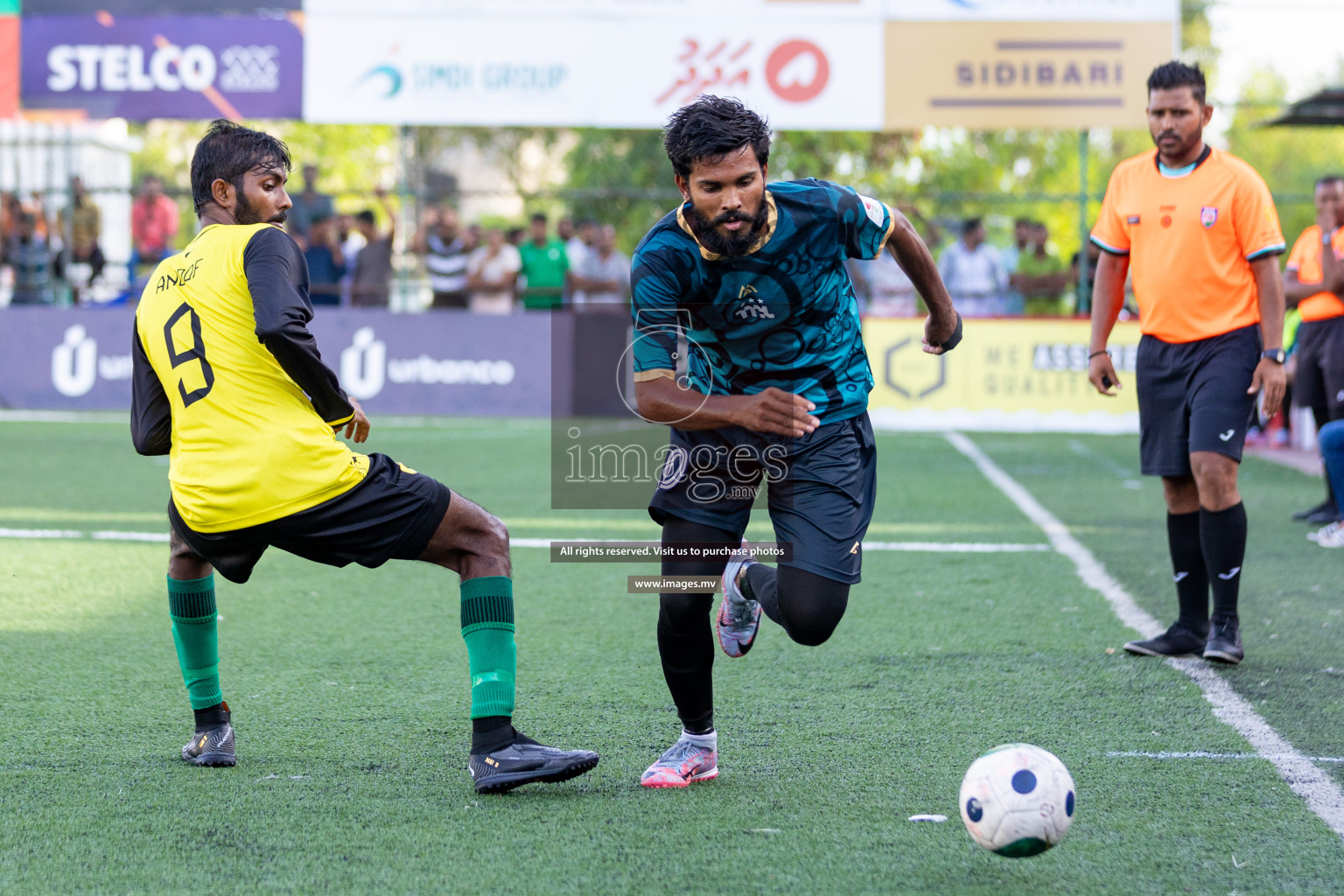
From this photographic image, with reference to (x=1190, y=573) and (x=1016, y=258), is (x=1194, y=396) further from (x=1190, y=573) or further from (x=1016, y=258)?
(x=1016, y=258)

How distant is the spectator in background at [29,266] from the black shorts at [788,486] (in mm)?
15606

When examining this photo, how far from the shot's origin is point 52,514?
31.0 feet

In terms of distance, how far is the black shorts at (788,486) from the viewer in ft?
13.1

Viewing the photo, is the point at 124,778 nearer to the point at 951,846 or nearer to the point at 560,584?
the point at 951,846

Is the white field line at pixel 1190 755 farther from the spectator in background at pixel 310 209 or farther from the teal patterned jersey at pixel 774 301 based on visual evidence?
the spectator in background at pixel 310 209

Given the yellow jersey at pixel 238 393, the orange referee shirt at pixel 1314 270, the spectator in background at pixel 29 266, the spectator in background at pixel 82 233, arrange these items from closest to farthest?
the yellow jersey at pixel 238 393 → the orange referee shirt at pixel 1314 270 → the spectator in background at pixel 29 266 → the spectator in background at pixel 82 233

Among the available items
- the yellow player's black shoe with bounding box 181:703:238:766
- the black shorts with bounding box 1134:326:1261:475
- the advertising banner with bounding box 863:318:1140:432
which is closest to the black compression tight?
the yellow player's black shoe with bounding box 181:703:238:766

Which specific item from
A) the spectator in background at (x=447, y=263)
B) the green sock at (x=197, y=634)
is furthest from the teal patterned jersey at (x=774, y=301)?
the spectator in background at (x=447, y=263)

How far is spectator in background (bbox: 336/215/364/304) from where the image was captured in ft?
56.8

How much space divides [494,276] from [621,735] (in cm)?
1304

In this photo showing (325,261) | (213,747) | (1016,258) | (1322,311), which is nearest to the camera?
(213,747)

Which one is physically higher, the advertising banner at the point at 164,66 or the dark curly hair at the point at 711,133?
the advertising banner at the point at 164,66

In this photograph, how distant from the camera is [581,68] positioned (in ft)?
53.8

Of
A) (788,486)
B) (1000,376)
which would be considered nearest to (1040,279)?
(1000,376)
